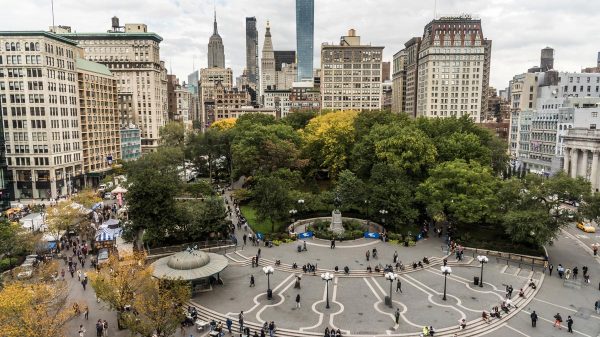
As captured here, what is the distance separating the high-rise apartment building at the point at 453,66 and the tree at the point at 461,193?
8724 cm

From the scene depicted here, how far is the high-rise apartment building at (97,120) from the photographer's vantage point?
274 feet

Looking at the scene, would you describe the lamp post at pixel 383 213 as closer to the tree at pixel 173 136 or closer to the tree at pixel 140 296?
the tree at pixel 140 296

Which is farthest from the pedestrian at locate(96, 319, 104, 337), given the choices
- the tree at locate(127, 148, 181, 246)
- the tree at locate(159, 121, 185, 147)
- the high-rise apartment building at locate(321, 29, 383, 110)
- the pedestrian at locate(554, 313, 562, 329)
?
the high-rise apartment building at locate(321, 29, 383, 110)

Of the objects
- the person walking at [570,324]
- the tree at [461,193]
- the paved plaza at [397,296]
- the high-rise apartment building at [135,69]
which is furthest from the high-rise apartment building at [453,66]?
the person walking at [570,324]

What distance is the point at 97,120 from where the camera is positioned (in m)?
88.7

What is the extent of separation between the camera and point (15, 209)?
58281 mm

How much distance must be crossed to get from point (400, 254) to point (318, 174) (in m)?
35.2

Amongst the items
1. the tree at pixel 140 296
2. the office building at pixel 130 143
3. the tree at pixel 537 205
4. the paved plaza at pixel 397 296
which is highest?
the office building at pixel 130 143

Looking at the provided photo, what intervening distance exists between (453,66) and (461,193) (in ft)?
319

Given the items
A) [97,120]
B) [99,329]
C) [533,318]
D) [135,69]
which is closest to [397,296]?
[533,318]

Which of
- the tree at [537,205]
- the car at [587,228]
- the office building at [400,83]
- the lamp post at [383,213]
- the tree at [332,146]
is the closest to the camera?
the tree at [537,205]

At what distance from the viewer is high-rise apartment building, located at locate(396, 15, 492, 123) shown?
12962 centimetres

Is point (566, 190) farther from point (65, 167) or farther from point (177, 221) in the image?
point (65, 167)

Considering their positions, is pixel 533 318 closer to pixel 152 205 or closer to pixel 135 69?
pixel 152 205
